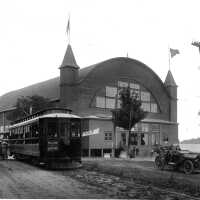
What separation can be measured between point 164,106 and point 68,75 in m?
14.7

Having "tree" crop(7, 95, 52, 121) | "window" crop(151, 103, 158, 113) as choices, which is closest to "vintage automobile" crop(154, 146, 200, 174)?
"tree" crop(7, 95, 52, 121)

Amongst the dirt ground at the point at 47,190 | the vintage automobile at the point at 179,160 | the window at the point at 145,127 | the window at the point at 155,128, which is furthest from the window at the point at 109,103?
the dirt ground at the point at 47,190

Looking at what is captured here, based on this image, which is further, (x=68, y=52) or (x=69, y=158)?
(x=68, y=52)

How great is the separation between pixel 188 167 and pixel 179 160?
28.2 inches

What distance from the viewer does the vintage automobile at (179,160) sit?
18.3 m

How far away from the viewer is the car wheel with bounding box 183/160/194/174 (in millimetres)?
18062

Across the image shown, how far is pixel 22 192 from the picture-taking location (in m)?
10.9

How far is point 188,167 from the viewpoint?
18.3 m

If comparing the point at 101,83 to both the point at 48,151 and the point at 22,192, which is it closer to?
the point at 48,151

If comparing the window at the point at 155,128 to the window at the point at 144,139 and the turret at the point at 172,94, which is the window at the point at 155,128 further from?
the turret at the point at 172,94

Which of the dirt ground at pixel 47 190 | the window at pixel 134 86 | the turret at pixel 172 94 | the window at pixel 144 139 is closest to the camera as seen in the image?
the dirt ground at pixel 47 190

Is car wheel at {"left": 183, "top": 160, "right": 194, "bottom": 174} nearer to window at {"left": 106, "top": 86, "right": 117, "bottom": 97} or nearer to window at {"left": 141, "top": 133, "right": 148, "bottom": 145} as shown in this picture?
window at {"left": 106, "top": 86, "right": 117, "bottom": 97}

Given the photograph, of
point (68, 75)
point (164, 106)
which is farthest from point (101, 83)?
point (164, 106)

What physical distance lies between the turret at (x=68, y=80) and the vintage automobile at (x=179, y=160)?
2040cm
